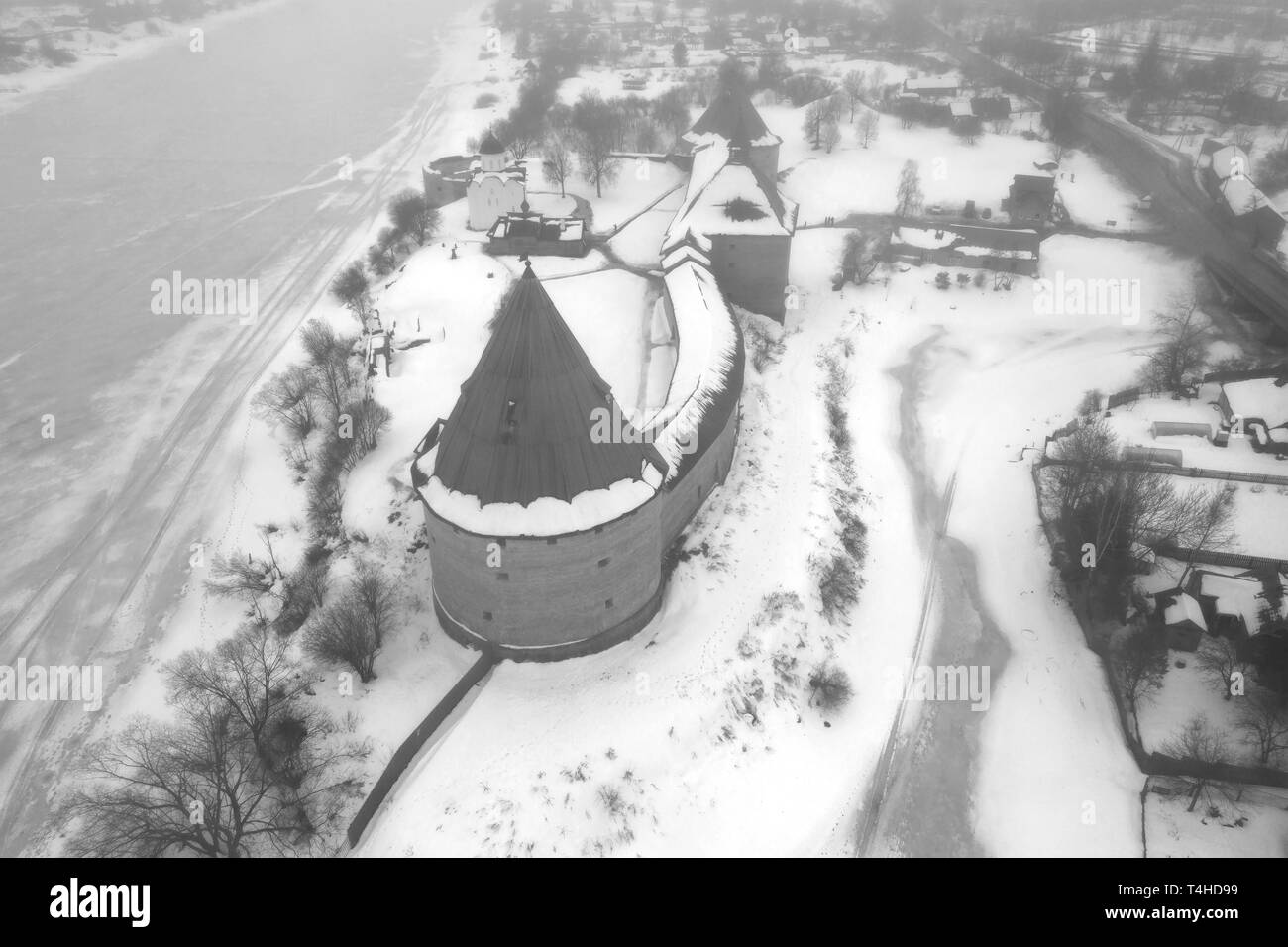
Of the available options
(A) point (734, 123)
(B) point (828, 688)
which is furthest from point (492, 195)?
(B) point (828, 688)

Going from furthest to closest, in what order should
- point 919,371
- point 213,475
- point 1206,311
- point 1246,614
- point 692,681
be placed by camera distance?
point 1206,311
point 919,371
point 213,475
point 1246,614
point 692,681

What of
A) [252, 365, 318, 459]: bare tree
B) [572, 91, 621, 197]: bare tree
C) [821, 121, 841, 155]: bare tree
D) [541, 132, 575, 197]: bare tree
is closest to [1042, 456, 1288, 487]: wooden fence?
[252, 365, 318, 459]: bare tree

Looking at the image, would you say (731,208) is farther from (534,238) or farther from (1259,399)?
(1259,399)

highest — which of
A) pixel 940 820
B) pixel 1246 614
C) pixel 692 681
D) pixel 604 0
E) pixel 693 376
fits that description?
pixel 604 0

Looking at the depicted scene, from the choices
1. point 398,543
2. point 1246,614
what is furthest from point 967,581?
point 398,543

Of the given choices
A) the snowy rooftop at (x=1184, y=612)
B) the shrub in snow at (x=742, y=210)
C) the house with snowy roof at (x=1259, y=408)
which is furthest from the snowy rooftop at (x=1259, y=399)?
the shrub in snow at (x=742, y=210)

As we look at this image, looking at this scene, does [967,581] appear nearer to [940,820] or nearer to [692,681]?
[940,820]
